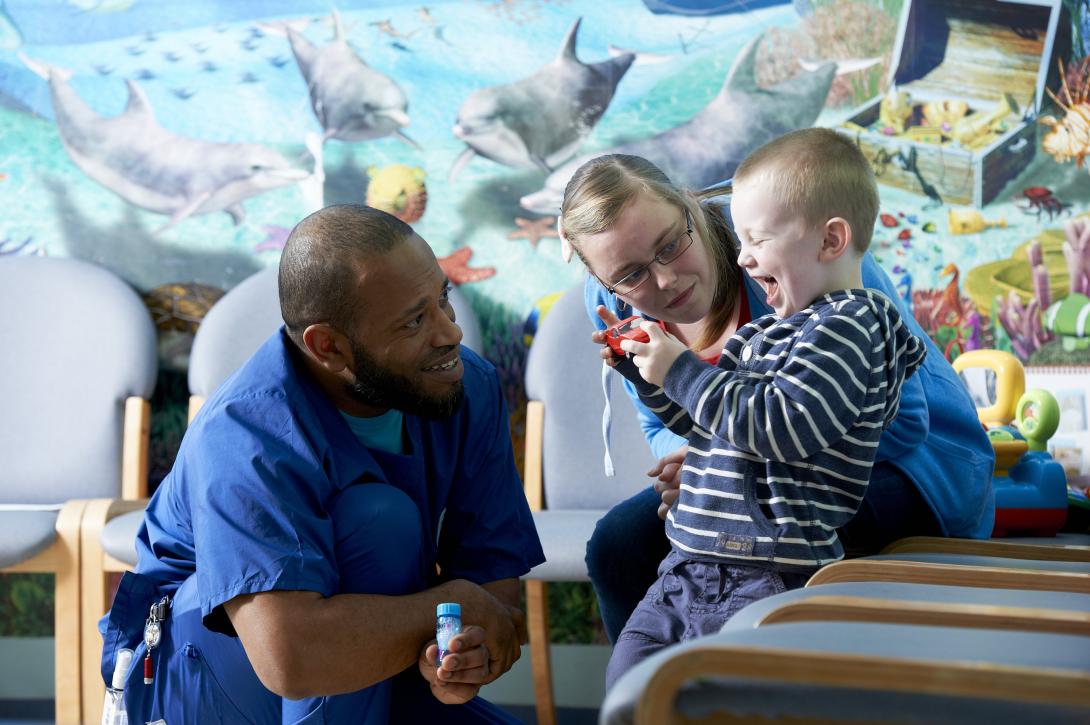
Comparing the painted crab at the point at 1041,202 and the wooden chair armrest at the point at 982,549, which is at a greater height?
the painted crab at the point at 1041,202

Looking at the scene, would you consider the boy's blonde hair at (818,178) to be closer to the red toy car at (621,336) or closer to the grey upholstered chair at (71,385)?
the red toy car at (621,336)

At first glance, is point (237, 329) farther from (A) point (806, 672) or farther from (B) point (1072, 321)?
(A) point (806, 672)

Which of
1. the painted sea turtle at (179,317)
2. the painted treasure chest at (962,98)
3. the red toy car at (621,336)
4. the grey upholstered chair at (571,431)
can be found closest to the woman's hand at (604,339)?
the red toy car at (621,336)

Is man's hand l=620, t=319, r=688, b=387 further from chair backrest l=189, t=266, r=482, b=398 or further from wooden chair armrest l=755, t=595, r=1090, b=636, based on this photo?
chair backrest l=189, t=266, r=482, b=398

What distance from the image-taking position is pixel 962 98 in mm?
2809

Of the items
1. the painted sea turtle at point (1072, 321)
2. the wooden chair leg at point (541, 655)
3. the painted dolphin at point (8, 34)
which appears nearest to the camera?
the wooden chair leg at point (541, 655)

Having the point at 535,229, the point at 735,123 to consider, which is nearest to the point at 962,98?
the point at 735,123

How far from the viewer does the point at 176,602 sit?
62.9 inches

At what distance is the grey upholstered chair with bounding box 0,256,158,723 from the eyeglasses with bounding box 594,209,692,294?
161cm

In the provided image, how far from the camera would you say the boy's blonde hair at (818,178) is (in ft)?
5.01

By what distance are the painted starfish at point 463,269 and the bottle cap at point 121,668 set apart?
1.57 meters

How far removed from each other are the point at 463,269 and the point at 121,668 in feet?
5.25

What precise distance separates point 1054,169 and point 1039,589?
1782mm

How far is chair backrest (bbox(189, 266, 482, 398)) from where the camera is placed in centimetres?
286
